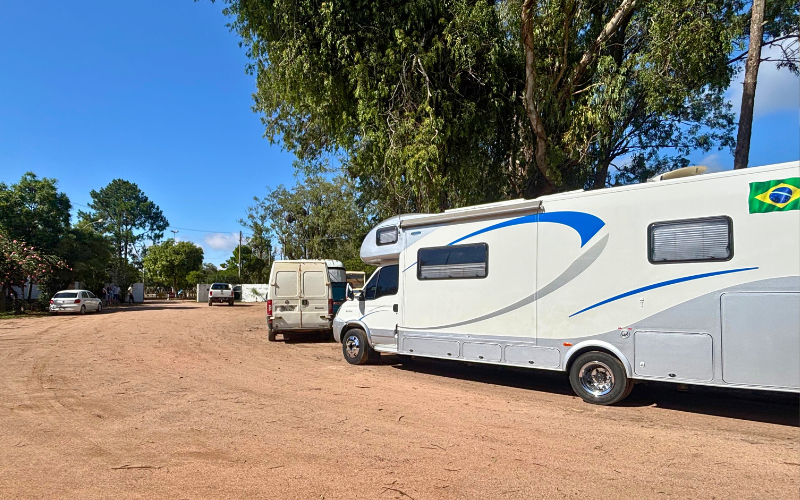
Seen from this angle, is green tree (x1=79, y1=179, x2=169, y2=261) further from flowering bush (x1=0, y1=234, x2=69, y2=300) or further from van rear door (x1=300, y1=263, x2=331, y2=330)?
van rear door (x1=300, y1=263, x2=331, y2=330)

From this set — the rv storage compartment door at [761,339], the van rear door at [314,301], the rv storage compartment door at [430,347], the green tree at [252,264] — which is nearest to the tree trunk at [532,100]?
the rv storage compartment door at [430,347]

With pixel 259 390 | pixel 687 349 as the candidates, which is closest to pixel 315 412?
pixel 259 390

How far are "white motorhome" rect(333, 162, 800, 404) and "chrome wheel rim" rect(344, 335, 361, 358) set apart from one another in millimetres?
1448

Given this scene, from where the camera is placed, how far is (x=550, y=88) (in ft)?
40.7

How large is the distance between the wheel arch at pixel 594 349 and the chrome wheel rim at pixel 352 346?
477 centimetres

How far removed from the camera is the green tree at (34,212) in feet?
91.0

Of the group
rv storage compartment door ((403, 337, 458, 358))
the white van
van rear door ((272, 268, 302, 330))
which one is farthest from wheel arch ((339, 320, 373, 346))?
van rear door ((272, 268, 302, 330))

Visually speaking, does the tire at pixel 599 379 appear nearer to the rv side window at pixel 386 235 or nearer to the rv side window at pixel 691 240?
the rv side window at pixel 691 240

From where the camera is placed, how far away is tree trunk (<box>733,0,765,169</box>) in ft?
33.1

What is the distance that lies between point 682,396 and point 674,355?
6.25 feet

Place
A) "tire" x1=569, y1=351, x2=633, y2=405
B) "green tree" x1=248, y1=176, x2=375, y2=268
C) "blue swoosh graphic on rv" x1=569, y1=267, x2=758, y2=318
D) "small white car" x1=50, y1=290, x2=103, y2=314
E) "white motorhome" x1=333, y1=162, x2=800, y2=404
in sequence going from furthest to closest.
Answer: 1. "green tree" x1=248, y1=176, x2=375, y2=268
2. "small white car" x1=50, y1=290, x2=103, y2=314
3. "tire" x1=569, y1=351, x2=633, y2=405
4. "blue swoosh graphic on rv" x1=569, y1=267, x2=758, y2=318
5. "white motorhome" x1=333, y1=162, x2=800, y2=404

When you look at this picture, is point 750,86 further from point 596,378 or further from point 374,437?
point 374,437

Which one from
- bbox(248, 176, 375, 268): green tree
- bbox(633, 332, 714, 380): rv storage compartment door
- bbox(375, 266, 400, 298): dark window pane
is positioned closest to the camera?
bbox(633, 332, 714, 380): rv storage compartment door

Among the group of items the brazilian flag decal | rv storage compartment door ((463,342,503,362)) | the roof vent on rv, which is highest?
the roof vent on rv
